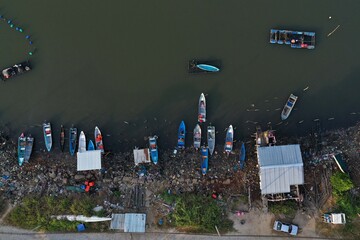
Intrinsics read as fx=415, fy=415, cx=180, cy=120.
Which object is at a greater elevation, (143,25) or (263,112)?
(143,25)

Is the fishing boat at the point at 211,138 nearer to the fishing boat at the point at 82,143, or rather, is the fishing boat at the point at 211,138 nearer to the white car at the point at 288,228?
the white car at the point at 288,228

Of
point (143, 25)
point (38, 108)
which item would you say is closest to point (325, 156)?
point (143, 25)

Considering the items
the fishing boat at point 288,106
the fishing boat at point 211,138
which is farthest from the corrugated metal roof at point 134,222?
the fishing boat at point 288,106

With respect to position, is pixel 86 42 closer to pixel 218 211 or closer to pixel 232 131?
pixel 232 131

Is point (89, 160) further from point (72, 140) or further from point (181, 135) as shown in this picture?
point (181, 135)

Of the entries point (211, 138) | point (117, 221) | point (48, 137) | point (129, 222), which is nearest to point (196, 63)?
point (211, 138)

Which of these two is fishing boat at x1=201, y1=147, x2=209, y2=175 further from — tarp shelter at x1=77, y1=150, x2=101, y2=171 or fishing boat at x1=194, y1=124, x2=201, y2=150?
tarp shelter at x1=77, y1=150, x2=101, y2=171
